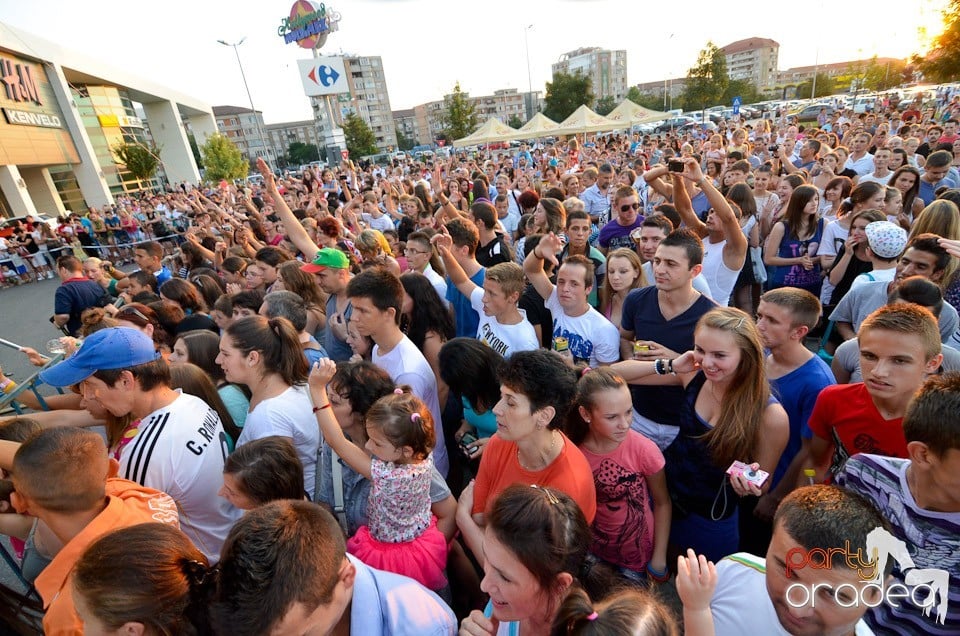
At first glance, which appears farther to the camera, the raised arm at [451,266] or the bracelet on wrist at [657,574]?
the raised arm at [451,266]

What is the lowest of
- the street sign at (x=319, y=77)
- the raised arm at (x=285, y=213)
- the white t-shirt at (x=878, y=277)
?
the white t-shirt at (x=878, y=277)

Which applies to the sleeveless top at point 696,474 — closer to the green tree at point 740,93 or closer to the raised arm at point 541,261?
the raised arm at point 541,261

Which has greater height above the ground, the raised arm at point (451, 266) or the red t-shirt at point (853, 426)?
the raised arm at point (451, 266)

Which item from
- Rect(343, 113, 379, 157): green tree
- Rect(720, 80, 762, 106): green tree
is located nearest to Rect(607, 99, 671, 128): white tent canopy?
Rect(343, 113, 379, 157): green tree

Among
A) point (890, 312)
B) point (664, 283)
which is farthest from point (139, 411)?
point (890, 312)

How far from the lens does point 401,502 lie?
6.97 ft

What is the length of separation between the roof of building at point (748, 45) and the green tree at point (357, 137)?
407 feet

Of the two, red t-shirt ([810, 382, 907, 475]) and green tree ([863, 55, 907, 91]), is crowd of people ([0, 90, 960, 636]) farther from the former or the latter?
green tree ([863, 55, 907, 91])

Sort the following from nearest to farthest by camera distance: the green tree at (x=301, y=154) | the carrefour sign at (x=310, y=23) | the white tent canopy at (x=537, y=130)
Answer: the white tent canopy at (x=537, y=130)
the carrefour sign at (x=310, y=23)
the green tree at (x=301, y=154)

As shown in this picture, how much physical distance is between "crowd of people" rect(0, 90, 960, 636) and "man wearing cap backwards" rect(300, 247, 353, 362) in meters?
0.03

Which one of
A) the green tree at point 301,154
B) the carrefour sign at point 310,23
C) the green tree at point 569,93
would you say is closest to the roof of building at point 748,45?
the green tree at point 569,93

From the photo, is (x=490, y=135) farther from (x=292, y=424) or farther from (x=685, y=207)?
(x=292, y=424)

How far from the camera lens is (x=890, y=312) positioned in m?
2.15

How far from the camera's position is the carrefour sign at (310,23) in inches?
1645
